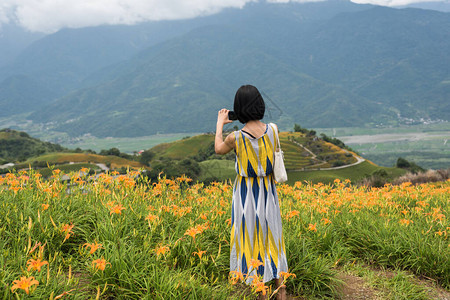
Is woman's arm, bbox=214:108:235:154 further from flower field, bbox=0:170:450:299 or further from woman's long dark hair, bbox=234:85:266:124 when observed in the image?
flower field, bbox=0:170:450:299

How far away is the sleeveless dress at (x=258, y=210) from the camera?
3195mm

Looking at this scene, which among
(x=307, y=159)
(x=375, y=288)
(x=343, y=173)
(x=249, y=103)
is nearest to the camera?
(x=249, y=103)

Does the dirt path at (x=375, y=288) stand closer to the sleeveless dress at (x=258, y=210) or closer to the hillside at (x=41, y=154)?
the sleeveless dress at (x=258, y=210)

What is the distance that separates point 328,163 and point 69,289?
88.8 m

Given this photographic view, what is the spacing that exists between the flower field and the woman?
0.89 feet

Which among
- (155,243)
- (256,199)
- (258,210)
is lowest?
(155,243)

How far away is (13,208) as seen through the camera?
343 cm

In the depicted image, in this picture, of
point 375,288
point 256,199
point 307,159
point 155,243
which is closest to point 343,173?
point 307,159

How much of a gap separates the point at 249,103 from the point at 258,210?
108cm

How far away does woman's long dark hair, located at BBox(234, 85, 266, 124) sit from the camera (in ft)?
10.1

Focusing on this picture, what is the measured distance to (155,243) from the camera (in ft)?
11.0

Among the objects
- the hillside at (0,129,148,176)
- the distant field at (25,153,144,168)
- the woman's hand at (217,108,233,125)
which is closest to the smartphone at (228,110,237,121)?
the woman's hand at (217,108,233,125)

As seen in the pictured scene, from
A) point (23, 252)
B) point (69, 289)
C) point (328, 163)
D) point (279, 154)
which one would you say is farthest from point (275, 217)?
point (328, 163)

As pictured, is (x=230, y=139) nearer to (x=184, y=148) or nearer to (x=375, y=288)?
(x=375, y=288)
